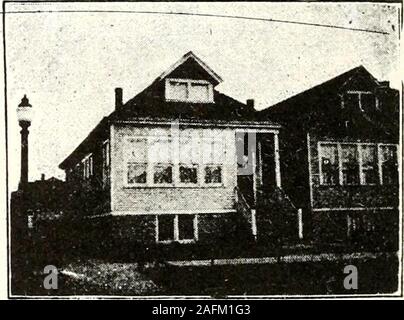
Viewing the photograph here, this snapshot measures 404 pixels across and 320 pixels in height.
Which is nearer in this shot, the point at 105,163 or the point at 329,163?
the point at 105,163

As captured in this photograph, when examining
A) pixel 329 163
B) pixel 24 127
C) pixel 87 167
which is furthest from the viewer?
pixel 329 163

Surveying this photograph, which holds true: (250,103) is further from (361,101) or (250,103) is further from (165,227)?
(165,227)

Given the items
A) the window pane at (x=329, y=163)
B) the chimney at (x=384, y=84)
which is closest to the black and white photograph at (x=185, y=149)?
the chimney at (x=384, y=84)

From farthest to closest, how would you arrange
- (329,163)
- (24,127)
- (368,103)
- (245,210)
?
(329,163) → (368,103) → (245,210) → (24,127)

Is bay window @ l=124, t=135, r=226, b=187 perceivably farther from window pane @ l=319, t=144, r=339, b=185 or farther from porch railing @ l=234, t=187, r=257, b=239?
window pane @ l=319, t=144, r=339, b=185

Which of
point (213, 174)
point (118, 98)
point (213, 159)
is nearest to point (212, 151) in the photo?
point (213, 159)

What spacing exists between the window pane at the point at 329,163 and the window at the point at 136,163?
5.44 feet

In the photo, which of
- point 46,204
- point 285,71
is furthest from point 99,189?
point 285,71

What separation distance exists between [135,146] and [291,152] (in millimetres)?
1447

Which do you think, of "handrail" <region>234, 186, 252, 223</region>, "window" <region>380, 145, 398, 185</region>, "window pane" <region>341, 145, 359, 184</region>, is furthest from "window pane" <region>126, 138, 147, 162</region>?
"window" <region>380, 145, 398, 185</region>

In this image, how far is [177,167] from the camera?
6.30 metres

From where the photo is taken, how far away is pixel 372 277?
6.30 meters

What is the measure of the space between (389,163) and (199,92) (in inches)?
72.9

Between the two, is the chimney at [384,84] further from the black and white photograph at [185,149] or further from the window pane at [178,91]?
Result: the window pane at [178,91]
